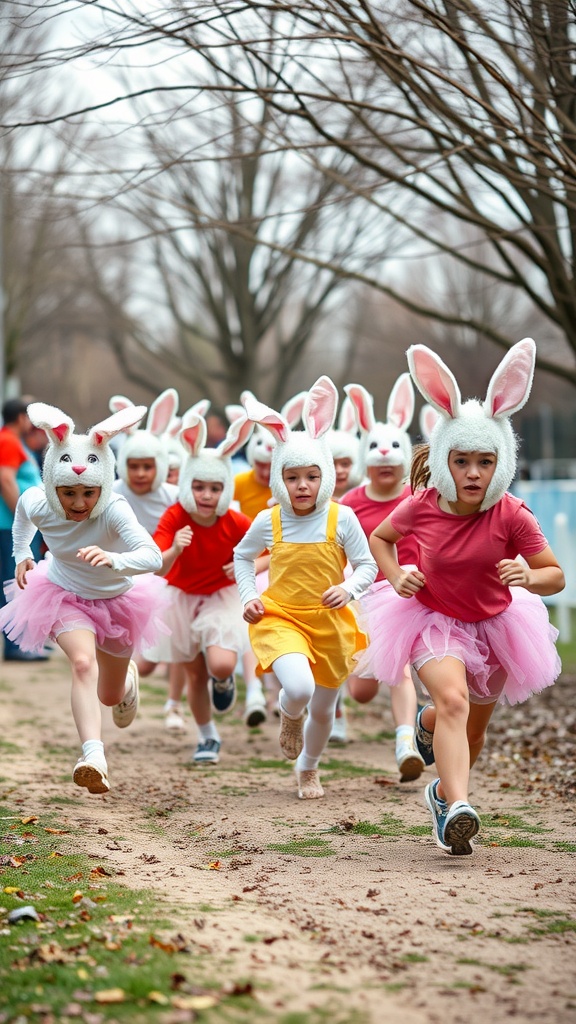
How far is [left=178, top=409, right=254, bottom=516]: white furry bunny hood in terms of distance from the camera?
8.43 metres

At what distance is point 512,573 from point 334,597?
59.0 inches

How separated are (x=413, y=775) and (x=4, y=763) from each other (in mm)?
2634

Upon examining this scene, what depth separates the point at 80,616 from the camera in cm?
707

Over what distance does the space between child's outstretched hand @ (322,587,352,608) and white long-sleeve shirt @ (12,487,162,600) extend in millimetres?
885

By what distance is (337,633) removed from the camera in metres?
7.19

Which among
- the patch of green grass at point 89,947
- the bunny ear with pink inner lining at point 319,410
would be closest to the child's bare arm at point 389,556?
the bunny ear with pink inner lining at point 319,410

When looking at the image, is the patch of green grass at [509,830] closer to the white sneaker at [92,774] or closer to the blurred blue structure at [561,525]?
the white sneaker at [92,774]

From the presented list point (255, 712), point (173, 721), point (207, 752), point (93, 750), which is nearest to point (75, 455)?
point (93, 750)

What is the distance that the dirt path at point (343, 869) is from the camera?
13.3 ft

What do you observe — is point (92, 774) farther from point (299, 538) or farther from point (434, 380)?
point (434, 380)

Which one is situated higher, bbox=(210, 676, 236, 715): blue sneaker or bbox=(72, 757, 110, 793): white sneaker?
bbox=(210, 676, 236, 715): blue sneaker

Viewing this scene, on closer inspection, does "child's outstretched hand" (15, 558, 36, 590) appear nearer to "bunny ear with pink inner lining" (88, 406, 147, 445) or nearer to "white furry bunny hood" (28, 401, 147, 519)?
"white furry bunny hood" (28, 401, 147, 519)

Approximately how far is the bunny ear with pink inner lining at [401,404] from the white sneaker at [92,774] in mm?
3439

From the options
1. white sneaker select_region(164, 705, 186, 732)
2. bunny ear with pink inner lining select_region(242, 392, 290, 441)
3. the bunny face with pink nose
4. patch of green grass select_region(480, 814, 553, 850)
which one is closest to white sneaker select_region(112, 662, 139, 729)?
bunny ear with pink inner lining select_region(242, 392, 290, 441)
